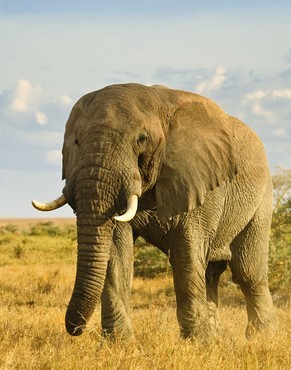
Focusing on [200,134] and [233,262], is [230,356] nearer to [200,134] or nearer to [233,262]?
[200,134]

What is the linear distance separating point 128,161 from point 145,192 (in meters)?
0.80

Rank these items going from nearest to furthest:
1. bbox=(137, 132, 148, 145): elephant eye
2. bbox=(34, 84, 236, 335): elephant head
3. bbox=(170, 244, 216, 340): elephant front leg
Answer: bbox=(34, 84, 236, 335): elephant head
bbox=(137, 132, 148, 145): elephant eye
bbox=(170, 244, 216, 340): elephant front leg

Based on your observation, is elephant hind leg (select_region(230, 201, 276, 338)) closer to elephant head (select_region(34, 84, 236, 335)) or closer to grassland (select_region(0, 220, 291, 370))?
grassland (select_region(0, 220, 291, 370))

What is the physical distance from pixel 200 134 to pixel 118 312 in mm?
1702

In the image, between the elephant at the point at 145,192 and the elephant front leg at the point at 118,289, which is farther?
the elephant front leg at the point at 118,289

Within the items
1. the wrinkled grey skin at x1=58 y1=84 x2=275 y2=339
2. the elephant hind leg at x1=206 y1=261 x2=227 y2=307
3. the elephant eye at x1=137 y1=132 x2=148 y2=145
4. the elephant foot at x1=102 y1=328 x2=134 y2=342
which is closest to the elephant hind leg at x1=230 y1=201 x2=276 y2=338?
the elephant hind leg at x1=206 y1=261 x2=227 y2=307

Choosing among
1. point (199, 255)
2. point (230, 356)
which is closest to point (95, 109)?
point (199, 255)

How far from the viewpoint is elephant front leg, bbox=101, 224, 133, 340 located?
733cm

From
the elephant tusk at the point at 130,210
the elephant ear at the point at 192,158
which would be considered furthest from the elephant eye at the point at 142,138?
the elephant tusk at the point at 130,210

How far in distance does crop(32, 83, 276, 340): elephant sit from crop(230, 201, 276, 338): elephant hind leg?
0.68 metres

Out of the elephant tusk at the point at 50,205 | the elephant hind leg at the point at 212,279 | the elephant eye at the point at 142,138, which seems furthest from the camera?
the elephant hind leg at the point at 212,279

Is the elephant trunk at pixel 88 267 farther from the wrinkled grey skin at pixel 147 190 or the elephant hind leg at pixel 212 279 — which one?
the elephant hind leg at pixel 212 279

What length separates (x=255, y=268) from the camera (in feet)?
31.8

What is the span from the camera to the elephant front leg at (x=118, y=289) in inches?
289
